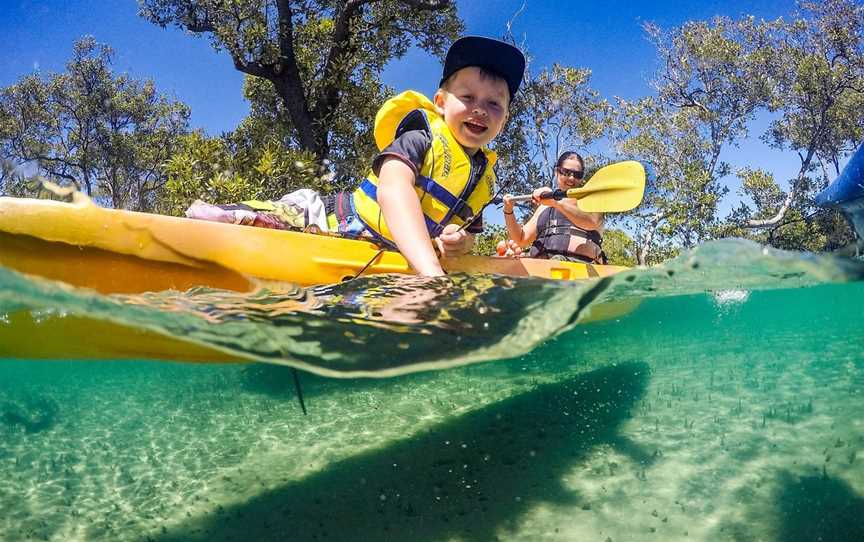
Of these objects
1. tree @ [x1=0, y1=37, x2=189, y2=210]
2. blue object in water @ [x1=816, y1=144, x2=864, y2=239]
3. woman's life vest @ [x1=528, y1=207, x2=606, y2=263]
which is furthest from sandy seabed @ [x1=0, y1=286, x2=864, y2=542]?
tree @ [x1=0, y1=37, x2=189, y2=210]

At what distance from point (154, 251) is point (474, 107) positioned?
1.80 meters

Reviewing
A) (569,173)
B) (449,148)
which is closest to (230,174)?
(569,173)

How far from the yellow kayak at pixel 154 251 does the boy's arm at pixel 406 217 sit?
0.35 m

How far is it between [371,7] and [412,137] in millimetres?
7420

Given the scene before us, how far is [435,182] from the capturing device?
116 inches

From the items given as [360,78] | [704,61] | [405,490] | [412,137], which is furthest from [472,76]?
[704,61]

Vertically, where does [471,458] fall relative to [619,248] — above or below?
below

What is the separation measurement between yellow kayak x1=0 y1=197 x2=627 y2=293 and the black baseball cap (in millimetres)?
1214

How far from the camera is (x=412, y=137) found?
290cm

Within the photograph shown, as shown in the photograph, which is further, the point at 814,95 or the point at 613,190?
the point at 814,95

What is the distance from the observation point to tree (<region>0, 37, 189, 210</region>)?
64.5ft

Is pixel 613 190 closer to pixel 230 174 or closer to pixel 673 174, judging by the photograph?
pixel 230 174

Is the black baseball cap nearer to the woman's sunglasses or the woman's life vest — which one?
the woman's life vest

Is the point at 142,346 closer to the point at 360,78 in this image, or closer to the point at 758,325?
the point at 360,78
